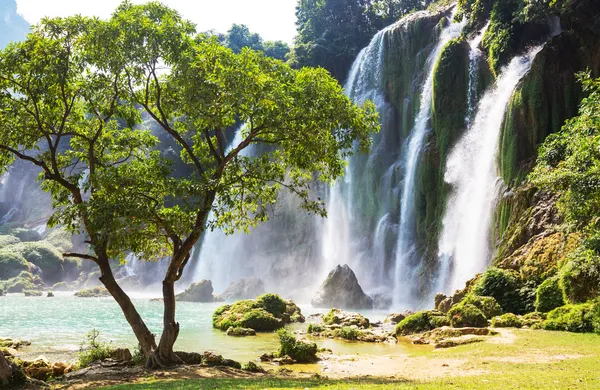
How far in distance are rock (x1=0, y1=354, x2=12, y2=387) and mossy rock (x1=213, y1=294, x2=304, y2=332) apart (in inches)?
533

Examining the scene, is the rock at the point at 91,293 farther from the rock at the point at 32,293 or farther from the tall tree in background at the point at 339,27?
the tall tree in background at the point at 339,27

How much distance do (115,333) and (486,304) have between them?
1673 centimetres

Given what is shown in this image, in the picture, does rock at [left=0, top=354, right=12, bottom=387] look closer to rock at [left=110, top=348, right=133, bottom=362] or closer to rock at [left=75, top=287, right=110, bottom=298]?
rock at [left=110, top=348, right=133, bottom=362]

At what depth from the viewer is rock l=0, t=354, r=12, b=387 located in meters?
10.6

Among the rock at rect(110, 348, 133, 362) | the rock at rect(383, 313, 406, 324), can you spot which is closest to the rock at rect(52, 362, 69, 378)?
the rock at rect(110, 348, 133, 362)

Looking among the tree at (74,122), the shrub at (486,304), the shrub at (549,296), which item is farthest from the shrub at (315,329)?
the tree at (74,122)

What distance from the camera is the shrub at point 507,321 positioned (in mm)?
18564

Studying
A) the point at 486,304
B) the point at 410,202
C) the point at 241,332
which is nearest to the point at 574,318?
the point at 486,304

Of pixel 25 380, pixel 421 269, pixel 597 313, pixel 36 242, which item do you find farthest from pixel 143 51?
pixel 36 242

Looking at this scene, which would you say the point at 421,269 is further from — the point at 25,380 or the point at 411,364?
the point at 25,380

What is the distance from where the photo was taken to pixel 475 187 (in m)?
32.4

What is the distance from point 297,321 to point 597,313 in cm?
1484

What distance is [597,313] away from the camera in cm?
1564

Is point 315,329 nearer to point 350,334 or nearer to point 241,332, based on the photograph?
point 350,334
